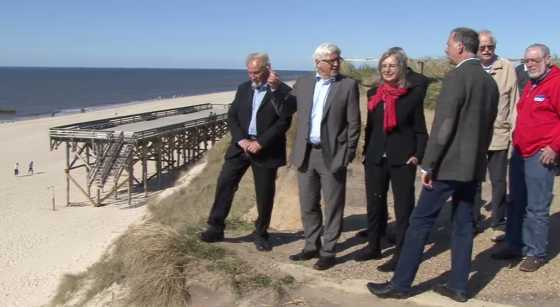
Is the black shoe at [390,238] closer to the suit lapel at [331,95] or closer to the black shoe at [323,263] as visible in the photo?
the black shoe at [323,263]

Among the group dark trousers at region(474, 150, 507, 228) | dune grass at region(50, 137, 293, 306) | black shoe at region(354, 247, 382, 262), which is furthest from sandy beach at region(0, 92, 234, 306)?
dark trousers at region(474, 150, 507, 228)

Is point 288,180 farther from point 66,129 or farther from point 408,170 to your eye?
point 66,129

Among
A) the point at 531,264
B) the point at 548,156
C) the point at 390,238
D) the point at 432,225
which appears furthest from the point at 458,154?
the point at 390,238

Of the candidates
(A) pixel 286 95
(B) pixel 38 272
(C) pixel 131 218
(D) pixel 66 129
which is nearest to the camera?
(A) pixel 286 95

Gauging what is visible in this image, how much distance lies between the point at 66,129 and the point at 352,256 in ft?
63.7

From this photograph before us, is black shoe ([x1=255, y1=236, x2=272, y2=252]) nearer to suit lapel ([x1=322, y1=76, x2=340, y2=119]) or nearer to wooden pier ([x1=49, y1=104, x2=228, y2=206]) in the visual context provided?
suit lapel ([x1=322, y1=76, x2=340, y2=119])

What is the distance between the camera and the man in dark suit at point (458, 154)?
3.80m

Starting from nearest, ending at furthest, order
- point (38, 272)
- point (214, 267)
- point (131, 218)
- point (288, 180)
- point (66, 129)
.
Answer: point (214, 267), point (288, 180), point (38, 272), point (131, 218), point (66, 129)

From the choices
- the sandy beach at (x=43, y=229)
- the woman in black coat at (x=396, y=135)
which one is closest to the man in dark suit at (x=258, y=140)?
the woman in black coat at (x=396, y=135)

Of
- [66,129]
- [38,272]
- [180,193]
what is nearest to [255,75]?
[180,193]

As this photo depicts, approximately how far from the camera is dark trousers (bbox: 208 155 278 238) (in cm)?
541

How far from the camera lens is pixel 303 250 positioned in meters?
5.25

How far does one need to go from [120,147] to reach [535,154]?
18.9 metres

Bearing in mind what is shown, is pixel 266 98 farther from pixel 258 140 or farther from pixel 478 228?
pixel 478 228
